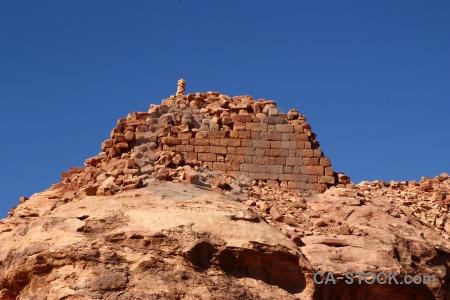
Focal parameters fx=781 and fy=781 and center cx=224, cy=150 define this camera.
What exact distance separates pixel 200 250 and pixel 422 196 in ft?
30.2

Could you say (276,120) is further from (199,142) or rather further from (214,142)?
(199,142)

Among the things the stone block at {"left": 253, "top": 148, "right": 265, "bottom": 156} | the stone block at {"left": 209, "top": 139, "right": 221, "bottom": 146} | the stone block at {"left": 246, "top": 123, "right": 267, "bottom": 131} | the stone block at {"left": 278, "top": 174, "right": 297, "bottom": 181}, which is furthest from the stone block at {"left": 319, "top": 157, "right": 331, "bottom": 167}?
the stone block at {"left": 209, "top": 139, "right": 221, "bottom": 146}

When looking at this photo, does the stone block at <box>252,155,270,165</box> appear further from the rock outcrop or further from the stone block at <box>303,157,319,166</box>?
the stone block at <box>303,157,319,166</box>

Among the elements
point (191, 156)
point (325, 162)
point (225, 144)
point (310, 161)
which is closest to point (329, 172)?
point (325, 162)

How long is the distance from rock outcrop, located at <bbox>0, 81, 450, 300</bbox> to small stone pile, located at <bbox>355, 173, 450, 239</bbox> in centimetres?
7

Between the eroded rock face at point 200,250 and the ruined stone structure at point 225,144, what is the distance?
1399mm

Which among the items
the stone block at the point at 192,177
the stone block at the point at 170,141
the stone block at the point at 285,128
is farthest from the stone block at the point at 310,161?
the stone block at the point at 192,177

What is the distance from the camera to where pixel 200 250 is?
1073 centimetres

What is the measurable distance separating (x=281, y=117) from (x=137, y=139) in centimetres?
299

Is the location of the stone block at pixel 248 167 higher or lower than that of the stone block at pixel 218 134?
lower

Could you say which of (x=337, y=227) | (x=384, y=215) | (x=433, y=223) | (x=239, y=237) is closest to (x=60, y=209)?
(x=239, y=237)

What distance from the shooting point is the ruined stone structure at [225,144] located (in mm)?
14961

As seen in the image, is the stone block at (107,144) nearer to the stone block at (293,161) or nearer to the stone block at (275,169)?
the stone block at (275,169)

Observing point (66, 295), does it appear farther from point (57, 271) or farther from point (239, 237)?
point (239, 237)
